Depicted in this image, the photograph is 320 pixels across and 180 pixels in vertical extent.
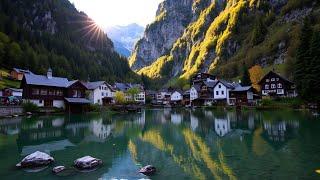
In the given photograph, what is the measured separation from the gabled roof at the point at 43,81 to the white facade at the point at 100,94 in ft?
59.8

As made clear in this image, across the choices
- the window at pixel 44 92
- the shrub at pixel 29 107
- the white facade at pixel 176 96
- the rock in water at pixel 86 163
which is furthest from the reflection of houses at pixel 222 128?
the white facade at pixel 176 96

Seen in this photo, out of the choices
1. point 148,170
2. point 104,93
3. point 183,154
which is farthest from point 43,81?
point 148,170

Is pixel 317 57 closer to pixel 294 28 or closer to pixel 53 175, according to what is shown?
pixel 53 175

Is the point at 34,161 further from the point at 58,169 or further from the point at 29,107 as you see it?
the point at 29,107

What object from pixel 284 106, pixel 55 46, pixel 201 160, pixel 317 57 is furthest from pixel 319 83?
pixel 55 46

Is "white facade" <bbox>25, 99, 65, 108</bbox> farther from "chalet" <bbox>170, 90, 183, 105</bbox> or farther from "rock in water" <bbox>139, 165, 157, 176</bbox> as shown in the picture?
"chalet" <bbox>170, 90, 183, 105</bbox>

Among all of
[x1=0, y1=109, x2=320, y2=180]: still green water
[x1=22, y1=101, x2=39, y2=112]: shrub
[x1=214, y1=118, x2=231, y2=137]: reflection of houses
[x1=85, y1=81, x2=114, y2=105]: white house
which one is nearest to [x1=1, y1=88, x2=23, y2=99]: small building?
[x1=85, y1=81, x2=114, y2=105]: white house

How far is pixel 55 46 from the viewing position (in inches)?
7825

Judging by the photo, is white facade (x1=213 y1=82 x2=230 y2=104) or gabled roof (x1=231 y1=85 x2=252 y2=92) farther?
white facade (x1=213 y1=82 x2=230 y2=104)

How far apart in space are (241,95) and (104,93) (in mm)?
50621

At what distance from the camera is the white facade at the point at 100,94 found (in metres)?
105

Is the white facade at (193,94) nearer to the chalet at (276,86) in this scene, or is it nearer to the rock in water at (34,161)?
the chalet at (276,86)

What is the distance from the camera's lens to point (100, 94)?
108688mm

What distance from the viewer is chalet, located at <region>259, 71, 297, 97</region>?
10100 centimetres
